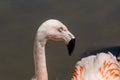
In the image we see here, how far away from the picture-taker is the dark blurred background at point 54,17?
5121 millimetres

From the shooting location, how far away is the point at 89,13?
5375 millimetres

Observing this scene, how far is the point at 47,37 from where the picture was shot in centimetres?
347

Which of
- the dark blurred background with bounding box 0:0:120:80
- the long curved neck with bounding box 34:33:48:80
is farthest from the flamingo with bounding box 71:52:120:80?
the dark blurred background with bounding box 0:0:120:80

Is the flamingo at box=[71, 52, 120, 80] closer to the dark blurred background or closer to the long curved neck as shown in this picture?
the long curved neck

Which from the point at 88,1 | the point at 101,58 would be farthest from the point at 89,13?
the point at 101,58

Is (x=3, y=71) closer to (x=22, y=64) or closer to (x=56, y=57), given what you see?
(x=22, y=64)

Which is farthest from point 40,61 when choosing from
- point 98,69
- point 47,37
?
point 98,69

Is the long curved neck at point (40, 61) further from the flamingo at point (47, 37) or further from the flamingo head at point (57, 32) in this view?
the flamingo head at point (57, 32)

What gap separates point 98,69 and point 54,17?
4.46 ft

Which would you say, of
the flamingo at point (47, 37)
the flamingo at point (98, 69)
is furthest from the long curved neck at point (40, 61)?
the flamingo at point (98, 69)

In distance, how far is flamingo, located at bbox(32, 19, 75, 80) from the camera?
3416 millimetres

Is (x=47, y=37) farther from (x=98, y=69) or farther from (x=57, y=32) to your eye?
(x=98, y=69)

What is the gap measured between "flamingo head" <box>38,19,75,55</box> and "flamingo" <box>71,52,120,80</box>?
514 mm

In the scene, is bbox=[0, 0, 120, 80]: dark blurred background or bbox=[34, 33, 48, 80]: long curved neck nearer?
bbox=[34, 33, 48, 80]: long curved neck
